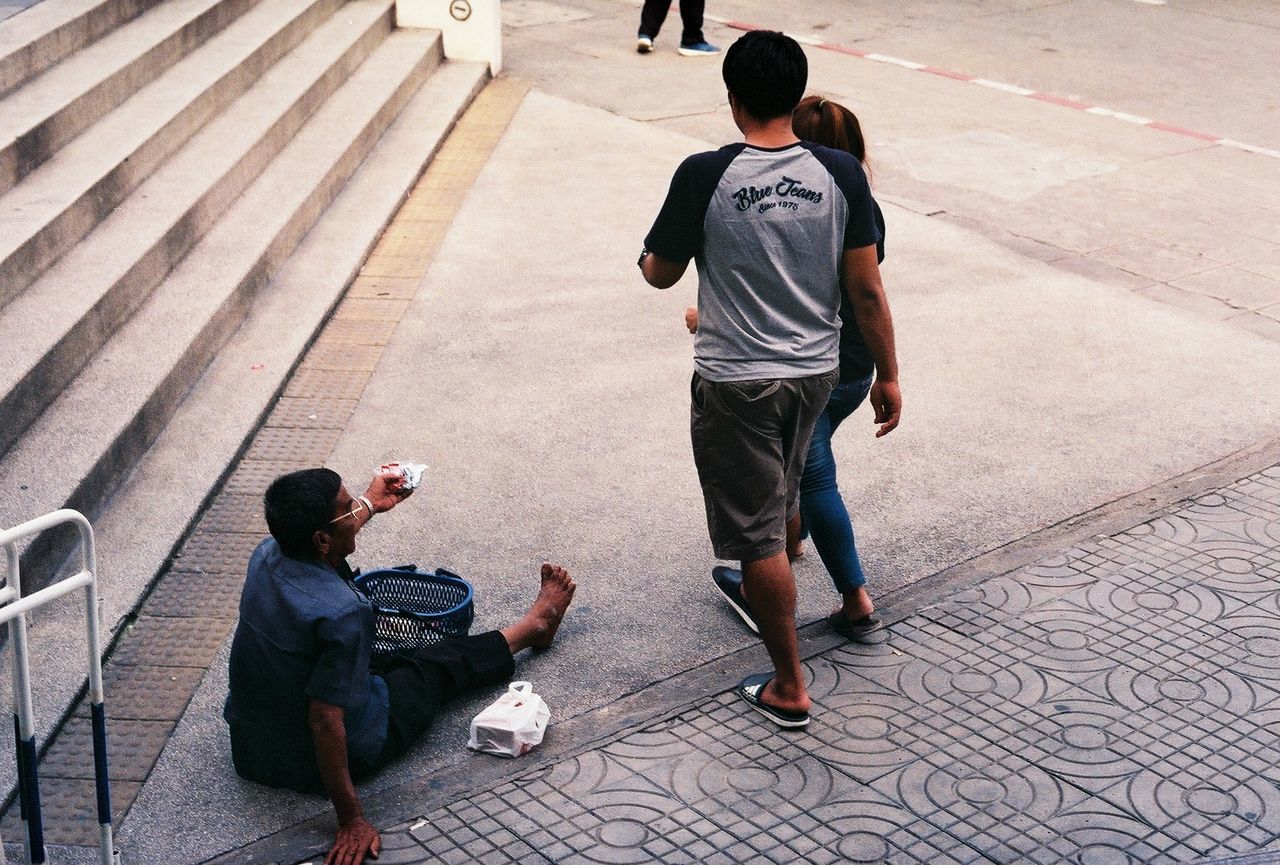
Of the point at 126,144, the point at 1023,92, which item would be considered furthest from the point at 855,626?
the point at 1023,92

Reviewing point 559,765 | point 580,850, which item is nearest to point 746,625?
point 559,765

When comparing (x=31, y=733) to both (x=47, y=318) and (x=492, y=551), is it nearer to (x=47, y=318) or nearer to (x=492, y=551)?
(x=492, y=551)

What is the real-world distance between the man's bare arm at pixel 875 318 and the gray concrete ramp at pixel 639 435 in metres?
0.93

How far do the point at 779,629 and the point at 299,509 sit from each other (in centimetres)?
Result: 138

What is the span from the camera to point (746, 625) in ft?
15.6

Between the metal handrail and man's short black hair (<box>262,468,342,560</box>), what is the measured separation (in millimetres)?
519

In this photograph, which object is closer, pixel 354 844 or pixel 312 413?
pixel 354 844

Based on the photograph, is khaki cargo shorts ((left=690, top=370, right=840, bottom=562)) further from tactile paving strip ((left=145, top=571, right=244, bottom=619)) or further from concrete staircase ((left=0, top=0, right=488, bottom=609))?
concrete staircase ((left=0, top=0, right=488, bottom=609))

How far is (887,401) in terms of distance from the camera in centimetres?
421

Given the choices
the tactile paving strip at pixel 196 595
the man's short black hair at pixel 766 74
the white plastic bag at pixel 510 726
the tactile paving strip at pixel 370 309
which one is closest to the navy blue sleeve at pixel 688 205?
the man's short black hair at pixel 766 74

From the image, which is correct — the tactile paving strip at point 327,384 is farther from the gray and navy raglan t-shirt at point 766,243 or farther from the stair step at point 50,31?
the gray and navy raglan t-shirt at point 766,243

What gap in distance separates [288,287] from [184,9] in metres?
3.02

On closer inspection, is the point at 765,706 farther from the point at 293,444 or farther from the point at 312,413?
the point at 312,413

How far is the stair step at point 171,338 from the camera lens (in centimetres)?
503
